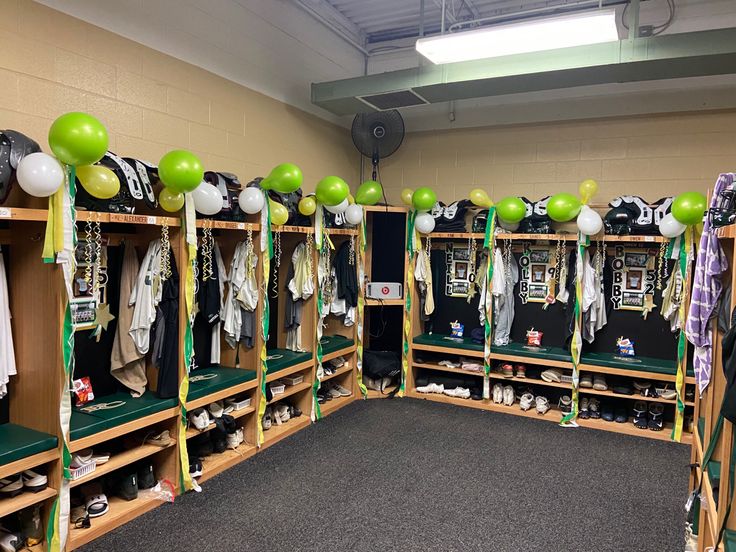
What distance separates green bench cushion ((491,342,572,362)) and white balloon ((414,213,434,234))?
4.36 feet

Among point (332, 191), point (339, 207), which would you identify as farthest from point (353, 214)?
point (332, 191)

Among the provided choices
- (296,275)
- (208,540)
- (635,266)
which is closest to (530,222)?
(635,266)

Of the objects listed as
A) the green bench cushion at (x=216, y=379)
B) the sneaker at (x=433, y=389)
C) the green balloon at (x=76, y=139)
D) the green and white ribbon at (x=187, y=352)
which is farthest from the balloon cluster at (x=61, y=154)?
the sneaker at (x=433, y=389)

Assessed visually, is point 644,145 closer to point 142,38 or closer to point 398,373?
point 398,373

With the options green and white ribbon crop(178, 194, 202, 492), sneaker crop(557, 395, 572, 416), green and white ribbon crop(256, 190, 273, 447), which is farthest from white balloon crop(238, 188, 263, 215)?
sneaker crop(557, 395, 572, 416)

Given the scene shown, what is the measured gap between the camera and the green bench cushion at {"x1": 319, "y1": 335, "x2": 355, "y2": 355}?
4.77 m

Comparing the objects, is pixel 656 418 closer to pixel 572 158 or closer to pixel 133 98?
pixel 572 158

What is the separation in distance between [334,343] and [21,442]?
285 centimetres

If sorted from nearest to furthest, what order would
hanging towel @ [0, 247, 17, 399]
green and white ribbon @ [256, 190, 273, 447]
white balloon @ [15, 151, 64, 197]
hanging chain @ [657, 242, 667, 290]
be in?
white balloon @ [15, 151, 64, 197] → hanging towel @ [0, 247, 17, 399] → green and white ribbon @ [256, 190, 273, 447] → hanging chain @ [657, 242, 667, 290]

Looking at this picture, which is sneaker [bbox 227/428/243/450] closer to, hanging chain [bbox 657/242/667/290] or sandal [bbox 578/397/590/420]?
sandal [bbox 578/397/590/420]

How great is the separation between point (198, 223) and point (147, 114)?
939 mm

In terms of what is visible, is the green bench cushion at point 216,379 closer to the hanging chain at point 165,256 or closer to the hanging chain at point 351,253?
the hanging chain at point 165,256

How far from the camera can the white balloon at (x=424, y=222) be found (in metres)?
5.14

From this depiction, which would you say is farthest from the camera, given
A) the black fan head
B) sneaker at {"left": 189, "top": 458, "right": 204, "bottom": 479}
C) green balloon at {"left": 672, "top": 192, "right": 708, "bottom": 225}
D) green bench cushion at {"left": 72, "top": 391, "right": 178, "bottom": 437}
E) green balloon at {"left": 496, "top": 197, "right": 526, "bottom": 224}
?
the black fan head
